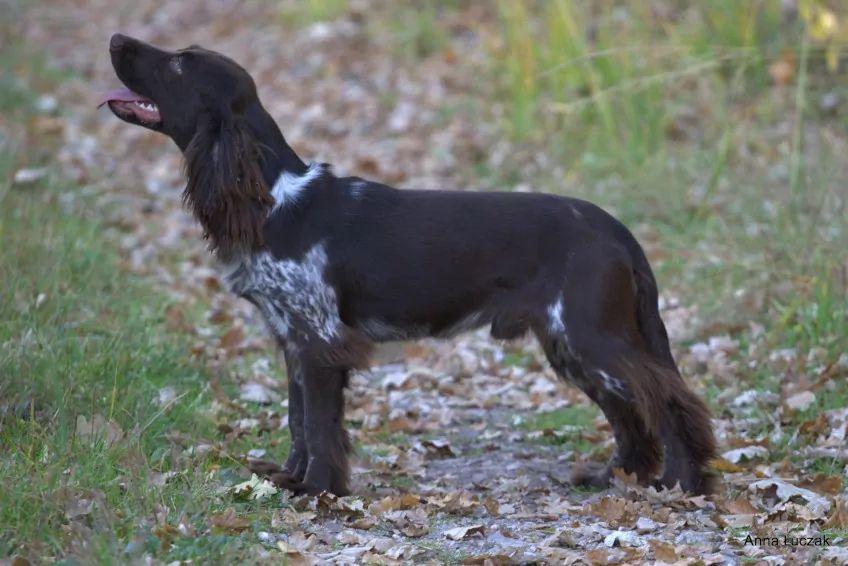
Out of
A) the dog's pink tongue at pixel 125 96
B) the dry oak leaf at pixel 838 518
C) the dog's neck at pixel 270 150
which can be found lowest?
the dry oak leaf at pixel 838 518

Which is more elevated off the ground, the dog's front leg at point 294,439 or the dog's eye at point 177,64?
the dog's eye at point 177,64

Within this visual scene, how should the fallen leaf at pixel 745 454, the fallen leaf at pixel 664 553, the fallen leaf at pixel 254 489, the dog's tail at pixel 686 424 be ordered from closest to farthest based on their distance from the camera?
the fallen leaf at pixel 664 553 → the fallen leaf at pixel 254 489 → the dog's tail at pixel 686 424 → the fallen leaf at pixel 745 454

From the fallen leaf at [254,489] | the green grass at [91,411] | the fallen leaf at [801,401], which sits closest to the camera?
the green grass at [91,411]

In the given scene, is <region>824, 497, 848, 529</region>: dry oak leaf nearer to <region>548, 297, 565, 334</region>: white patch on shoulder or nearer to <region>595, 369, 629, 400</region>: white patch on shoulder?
<region>595, 369, 629, 400</region>: white patch on shoulder

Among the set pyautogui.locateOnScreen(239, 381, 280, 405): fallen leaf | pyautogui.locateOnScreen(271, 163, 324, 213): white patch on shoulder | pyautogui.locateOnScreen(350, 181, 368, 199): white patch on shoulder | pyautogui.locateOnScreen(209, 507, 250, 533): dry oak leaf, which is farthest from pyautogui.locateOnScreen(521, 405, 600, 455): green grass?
pyautogui.locateOnScreen(209, 507, 250, 533): dry oak leaf

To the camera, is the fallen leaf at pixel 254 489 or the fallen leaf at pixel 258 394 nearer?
the fallen leaf at pixel 254 489

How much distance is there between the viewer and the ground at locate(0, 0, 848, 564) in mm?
4359

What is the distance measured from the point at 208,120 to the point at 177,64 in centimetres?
29

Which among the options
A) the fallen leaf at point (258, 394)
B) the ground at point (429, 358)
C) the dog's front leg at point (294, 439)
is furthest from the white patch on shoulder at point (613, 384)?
the fallen leaf at point (258, 394)

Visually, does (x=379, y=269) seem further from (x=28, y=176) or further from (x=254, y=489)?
(x=28, y=176)

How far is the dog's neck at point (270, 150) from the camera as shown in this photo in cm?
529

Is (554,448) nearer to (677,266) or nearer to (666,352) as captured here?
(666,352)

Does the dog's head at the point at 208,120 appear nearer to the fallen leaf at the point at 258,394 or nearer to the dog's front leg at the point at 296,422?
the dog's front leg at the point at 296,422

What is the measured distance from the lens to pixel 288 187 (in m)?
5.29
